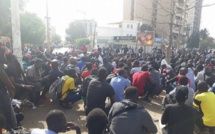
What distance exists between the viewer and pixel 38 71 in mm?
7426

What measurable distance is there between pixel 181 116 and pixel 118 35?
52.4 m

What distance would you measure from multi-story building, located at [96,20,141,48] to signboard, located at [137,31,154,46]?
17.3 meters

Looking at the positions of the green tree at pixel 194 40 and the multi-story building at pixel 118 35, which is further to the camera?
the green tree at pixel 194 40

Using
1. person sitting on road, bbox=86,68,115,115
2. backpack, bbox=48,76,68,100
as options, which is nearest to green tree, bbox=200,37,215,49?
backpack, bbox=48,76,68,100

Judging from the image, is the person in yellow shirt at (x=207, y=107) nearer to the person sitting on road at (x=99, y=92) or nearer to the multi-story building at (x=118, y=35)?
the person sitting on road at (x=99, y=92)

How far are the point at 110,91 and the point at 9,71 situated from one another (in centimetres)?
295

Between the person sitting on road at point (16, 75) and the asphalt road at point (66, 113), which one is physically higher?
the person sitting on road at point (16, 75)

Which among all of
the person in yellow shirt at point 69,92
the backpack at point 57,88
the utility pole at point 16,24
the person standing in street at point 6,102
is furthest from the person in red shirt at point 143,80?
the person standing in street at point 6,102

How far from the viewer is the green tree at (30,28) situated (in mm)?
34350

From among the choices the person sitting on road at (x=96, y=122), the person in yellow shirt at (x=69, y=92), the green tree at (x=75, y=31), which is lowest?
the person in yellow shirt at (x=69, y=92)

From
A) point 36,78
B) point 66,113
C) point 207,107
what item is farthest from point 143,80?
point 36,78

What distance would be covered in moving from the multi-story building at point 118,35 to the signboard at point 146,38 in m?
17.3

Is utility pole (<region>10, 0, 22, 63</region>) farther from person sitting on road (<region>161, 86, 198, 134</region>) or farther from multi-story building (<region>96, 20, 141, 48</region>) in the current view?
multi-story building (<region>96, 20, 141, 48</region>)

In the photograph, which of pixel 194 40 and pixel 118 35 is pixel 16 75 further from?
pixel 118 35
